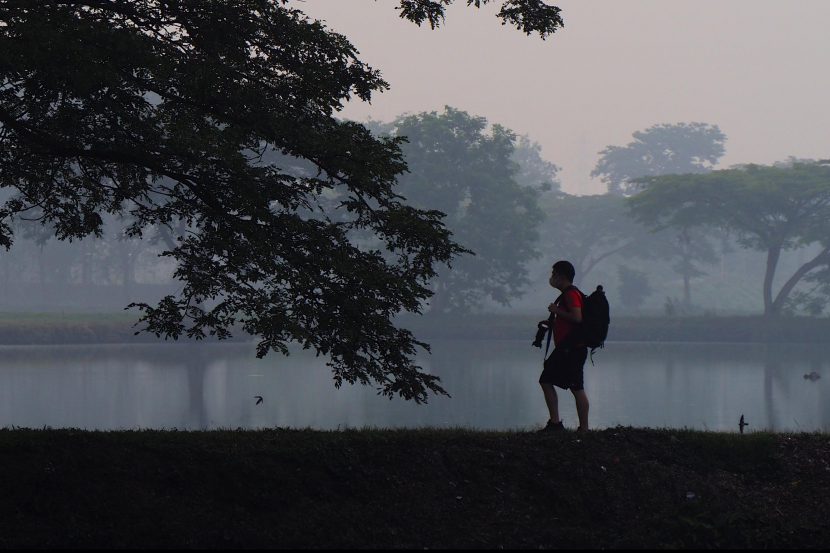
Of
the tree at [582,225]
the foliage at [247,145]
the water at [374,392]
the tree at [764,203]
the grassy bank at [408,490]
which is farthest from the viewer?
the tree at [582,225]

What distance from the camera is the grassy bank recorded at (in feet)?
19.6

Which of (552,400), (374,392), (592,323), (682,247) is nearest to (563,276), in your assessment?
(592,323)

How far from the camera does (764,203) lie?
168 ft

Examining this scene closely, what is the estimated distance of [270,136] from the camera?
25.1ft

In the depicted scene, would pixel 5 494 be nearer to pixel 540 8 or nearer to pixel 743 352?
pixel 540 8

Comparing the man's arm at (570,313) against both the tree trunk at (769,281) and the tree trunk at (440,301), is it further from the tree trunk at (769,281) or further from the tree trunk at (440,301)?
the tree trunk at (769,281)

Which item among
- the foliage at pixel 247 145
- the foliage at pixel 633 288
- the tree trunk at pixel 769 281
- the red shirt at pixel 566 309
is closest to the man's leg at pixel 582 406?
the red shirt at pixel 566 309

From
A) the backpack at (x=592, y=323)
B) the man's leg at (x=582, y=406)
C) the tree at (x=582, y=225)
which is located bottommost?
the man's leg at (x=582, y=406)

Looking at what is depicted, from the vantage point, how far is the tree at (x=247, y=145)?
739 cm

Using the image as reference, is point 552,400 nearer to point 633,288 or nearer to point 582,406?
point 582,406

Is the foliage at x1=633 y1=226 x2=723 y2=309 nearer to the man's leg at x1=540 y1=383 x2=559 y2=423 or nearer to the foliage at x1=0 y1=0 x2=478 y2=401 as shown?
the man's leg at x1=540 y1=383 x2=559 y2=423

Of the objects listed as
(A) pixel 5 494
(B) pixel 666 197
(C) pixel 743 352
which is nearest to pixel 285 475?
(A) pixel 5 494

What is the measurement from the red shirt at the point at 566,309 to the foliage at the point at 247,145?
1312mm

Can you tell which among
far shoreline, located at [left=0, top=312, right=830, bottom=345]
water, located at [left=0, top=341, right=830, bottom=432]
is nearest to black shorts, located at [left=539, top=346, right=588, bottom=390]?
water, located at [left=0, top=341, right=830, bottom=432]
